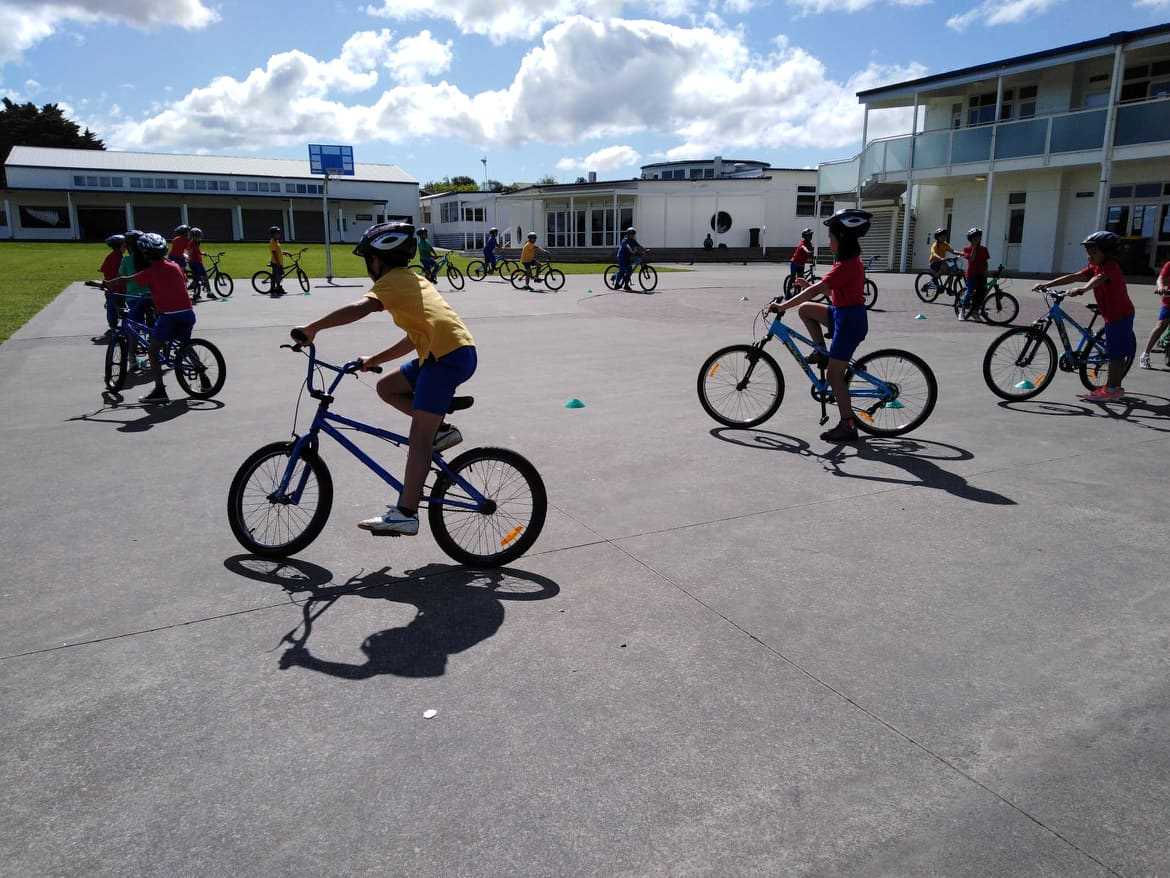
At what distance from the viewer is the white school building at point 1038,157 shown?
26.8m

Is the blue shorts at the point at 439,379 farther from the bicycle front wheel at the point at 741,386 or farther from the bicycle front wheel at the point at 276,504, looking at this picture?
the bicycle front wheel at the point at 741,386

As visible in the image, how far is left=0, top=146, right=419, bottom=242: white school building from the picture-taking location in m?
64.2

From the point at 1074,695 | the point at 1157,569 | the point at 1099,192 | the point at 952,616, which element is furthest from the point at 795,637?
the point at 1099,192

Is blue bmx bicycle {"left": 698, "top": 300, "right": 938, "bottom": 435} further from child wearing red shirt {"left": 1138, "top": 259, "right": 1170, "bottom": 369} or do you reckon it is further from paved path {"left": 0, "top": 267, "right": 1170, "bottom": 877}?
child wearing red shirt {"left": 1138, "top": 259, "right": 1170, "bottom": 369}

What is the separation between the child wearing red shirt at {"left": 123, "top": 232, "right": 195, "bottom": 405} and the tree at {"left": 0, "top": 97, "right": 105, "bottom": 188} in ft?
317

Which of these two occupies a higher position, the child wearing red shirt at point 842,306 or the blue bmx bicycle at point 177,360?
the child wearing red shirt at point 842,306

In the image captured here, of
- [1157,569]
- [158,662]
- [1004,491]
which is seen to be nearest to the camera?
[158,662]

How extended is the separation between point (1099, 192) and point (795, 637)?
2927cm

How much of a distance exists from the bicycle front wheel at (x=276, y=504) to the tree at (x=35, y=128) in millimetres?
102118

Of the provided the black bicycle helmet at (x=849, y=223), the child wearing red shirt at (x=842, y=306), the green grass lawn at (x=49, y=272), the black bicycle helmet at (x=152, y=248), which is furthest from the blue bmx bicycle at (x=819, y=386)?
the green grass lawn at (x=49, y=272)

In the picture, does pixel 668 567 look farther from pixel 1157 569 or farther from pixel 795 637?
pixel 1157 569

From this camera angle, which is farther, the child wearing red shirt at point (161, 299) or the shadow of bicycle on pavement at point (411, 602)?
the child wearing red shirt at point (161, 299)

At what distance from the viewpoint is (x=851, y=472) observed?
6.60 meters

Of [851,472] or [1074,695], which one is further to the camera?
[851,472]
